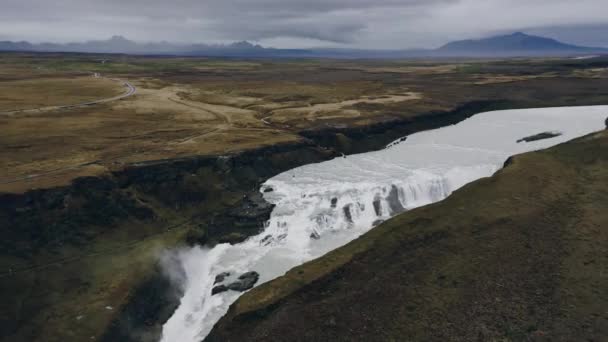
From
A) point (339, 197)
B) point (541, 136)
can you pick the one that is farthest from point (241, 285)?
point (541, 136)

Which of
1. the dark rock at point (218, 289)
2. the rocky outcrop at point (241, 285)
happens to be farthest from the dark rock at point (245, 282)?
the dark rock at point (218, 289)

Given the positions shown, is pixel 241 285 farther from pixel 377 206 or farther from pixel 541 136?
pixel 541 136

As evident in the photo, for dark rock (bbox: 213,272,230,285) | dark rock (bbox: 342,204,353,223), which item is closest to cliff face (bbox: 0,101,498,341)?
dark rock (bbox: 213,272,230,285)

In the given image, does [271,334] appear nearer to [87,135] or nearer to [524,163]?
[524,163]

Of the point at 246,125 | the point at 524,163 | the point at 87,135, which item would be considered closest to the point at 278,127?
the point at 246,125

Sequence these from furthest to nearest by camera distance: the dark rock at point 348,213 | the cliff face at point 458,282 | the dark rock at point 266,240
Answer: the dark rock at point 348,213, the dark rock at point 266,240, the cliff face at point 458,282

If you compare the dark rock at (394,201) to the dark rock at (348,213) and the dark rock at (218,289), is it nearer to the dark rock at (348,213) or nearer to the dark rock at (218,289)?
the dark rock at (348,213)

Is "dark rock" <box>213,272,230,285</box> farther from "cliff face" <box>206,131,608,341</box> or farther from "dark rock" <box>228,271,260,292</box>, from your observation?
"cliff face" <box>206,131,608,341</box>
